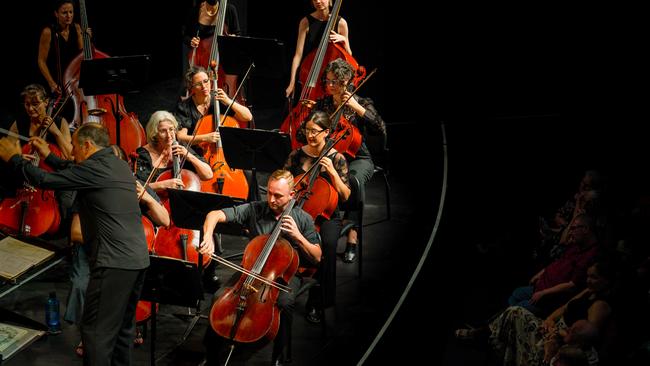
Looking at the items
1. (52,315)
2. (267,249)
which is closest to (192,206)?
(267,249)

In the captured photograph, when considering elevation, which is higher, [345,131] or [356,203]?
[345,131]

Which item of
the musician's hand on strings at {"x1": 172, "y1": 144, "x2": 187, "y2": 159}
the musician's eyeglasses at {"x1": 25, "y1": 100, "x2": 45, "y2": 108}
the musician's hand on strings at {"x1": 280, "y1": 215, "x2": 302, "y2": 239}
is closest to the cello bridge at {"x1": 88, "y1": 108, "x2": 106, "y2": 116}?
the musician's eyeglasses at {"x1": 25, "y1": 100, "x2": 45, "y2": 108}

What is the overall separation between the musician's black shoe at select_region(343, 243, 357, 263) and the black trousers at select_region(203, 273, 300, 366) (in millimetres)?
891

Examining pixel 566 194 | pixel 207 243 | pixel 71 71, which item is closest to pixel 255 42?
pixel 71 71

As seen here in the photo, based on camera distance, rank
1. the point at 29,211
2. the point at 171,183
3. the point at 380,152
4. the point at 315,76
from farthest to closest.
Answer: the point at 380,152, the point at 315,76, the point at 29,211, the point at 171,183

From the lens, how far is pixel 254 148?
4.50 metres

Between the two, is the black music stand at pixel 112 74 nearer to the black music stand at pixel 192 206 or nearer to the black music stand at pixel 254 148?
the black music stand at pixel 254 148

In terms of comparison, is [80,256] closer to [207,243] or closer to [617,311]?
[207,243]

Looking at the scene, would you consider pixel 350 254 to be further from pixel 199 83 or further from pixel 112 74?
pixel 112 74

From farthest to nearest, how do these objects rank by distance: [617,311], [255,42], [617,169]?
[255,42] < [617,169] < [617,311]

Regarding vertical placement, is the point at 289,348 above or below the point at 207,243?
below

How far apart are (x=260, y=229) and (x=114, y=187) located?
33.0 inches

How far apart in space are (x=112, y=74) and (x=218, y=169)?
872 millimetres

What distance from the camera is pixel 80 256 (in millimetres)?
4387
